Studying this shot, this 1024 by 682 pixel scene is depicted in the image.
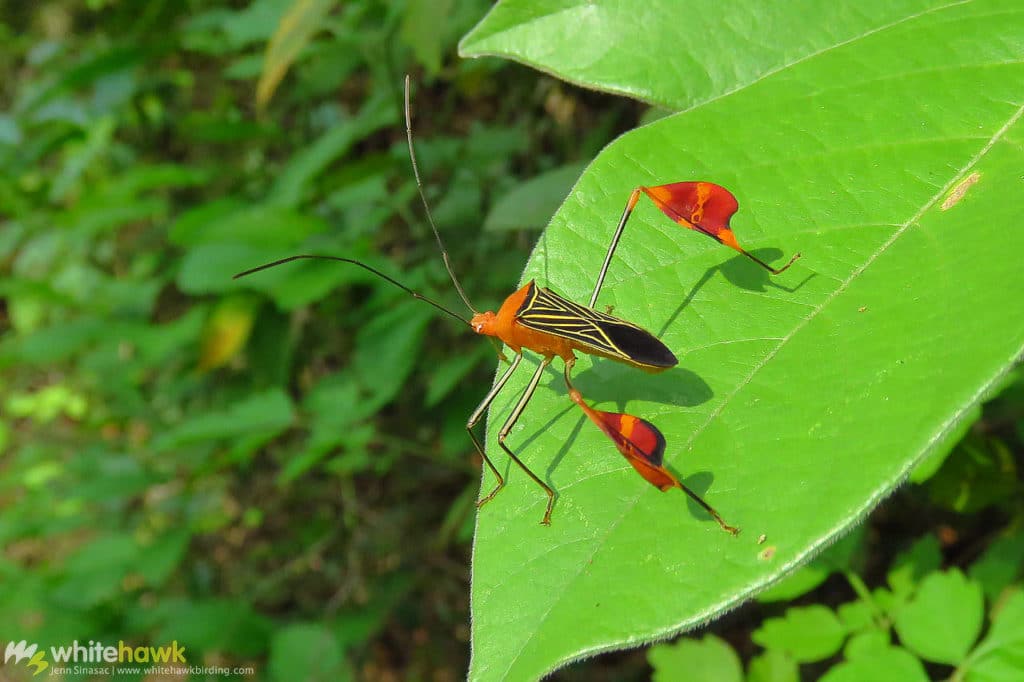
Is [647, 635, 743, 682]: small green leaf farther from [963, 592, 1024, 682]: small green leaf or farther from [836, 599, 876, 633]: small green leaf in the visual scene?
[963, 592, 1024, 682]: small green leaf

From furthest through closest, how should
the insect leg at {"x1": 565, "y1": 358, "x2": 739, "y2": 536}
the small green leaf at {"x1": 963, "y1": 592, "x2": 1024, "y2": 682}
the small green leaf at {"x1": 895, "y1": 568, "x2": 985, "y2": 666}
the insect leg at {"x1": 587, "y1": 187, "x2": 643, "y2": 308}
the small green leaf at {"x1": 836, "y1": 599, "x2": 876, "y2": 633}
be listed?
the small green leaf at {"x1": 836, "y1": 599, "x2": 876, "y2": 633} → the small green leaf at {"x1": 895, "y1": 568, "x2": 985, "y2": 666} → the small green leaf at {"x1": 963, "y1": 592, "x2": 1024, "y2": 682} → the insect leg at {"x1": 587, "y1": 187, "x2": 643, "y2": 308} → the insect leg at {"x1": 565, "y1": 358, "x2": 739, "y2": 536}

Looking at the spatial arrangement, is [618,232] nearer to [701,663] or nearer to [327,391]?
[701,663]

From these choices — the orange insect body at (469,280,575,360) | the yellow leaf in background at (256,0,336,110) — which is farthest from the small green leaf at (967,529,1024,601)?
the yellow leaf in background at (256,0,336,110)

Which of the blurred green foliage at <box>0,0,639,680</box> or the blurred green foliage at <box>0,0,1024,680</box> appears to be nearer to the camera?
the blurred green foliage at <box>0,0,1024,680</box>

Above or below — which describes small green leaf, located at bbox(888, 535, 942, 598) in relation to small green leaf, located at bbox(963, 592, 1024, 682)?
below

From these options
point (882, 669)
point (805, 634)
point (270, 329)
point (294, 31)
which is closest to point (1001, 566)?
point (805, 634)

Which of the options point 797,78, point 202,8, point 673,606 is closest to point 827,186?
point 797,78

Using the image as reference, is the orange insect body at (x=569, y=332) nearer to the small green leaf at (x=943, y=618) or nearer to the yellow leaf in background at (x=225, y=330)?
the small green leaf at (x=943, y=618)

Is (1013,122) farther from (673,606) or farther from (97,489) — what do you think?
(97,489)
